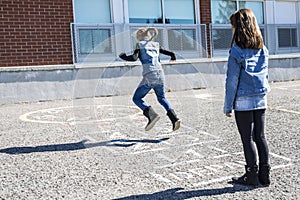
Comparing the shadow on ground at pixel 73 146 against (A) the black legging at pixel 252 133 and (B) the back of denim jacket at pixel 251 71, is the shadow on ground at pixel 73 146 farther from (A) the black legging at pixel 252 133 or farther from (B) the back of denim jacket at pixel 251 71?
(B) the back of denim jacket at pixel 251 71

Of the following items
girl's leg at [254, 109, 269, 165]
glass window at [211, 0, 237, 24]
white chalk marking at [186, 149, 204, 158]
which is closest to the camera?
girl's leg at [254, 109, 269, 165]

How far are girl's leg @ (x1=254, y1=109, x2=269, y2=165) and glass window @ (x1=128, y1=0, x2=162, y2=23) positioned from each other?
7702mm

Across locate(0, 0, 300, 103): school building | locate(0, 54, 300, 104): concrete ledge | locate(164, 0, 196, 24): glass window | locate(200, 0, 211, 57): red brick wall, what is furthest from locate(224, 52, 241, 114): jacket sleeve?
locate(200, 0, 211, 57): red brick wall

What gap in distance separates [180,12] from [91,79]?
11.3ft

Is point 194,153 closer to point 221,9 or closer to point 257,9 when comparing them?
point 221,9

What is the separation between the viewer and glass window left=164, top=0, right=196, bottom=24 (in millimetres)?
11234

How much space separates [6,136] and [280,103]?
5558 mm

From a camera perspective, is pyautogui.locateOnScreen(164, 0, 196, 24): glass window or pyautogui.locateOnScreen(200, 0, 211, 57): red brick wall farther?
pyautogui.locateOnScreen(200, 0, 211, 57): red brick wall

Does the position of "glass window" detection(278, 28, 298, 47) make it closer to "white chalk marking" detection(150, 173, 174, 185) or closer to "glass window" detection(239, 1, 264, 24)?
"glass window" detection(239, 1, 264, 24)

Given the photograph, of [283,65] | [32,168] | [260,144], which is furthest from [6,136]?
[283,65]

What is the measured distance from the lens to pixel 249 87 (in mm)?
3416

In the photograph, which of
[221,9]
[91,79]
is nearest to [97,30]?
[91,79]

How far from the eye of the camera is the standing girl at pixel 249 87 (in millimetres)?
3387

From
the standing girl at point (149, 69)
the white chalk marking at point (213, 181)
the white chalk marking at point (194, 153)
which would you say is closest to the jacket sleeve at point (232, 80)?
the white chalk marking at point (213, 181)
